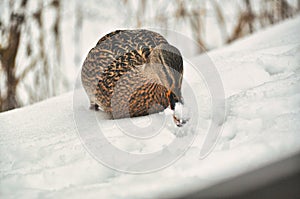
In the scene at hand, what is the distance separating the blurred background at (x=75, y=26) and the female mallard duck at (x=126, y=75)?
2.78ft

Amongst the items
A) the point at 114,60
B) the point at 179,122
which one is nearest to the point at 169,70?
the point at 179,122

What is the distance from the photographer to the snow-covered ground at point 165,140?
684mm

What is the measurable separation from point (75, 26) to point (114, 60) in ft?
4.74

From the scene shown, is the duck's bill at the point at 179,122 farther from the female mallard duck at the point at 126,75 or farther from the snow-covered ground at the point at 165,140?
the female mallard duck at the point at 126,75

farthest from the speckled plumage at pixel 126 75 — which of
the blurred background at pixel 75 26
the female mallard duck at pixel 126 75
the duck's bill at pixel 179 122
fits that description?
the blurred background at pixel 75 26

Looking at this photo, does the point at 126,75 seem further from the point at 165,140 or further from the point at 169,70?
the point at 165,140

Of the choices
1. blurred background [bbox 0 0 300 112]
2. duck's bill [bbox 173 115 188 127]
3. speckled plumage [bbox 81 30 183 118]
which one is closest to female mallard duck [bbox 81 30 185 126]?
speckled plumage [bbox 81 30 183 118]

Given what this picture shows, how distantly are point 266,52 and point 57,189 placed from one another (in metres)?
0.93

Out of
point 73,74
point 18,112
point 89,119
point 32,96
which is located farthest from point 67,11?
point 89,119

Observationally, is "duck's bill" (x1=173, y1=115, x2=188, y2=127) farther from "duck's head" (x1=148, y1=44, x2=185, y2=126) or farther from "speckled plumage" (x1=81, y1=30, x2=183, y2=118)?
→ "speckled plumage" (x1=81, y1=30, x2=183, y2=118)

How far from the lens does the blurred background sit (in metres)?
2.16

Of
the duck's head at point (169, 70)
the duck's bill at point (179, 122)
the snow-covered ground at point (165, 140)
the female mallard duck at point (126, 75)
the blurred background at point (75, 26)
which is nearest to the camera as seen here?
the snow-covered ground at point (165, 140)

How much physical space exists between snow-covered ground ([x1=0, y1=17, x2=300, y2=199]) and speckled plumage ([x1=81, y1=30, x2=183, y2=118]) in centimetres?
8

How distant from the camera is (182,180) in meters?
0.66
